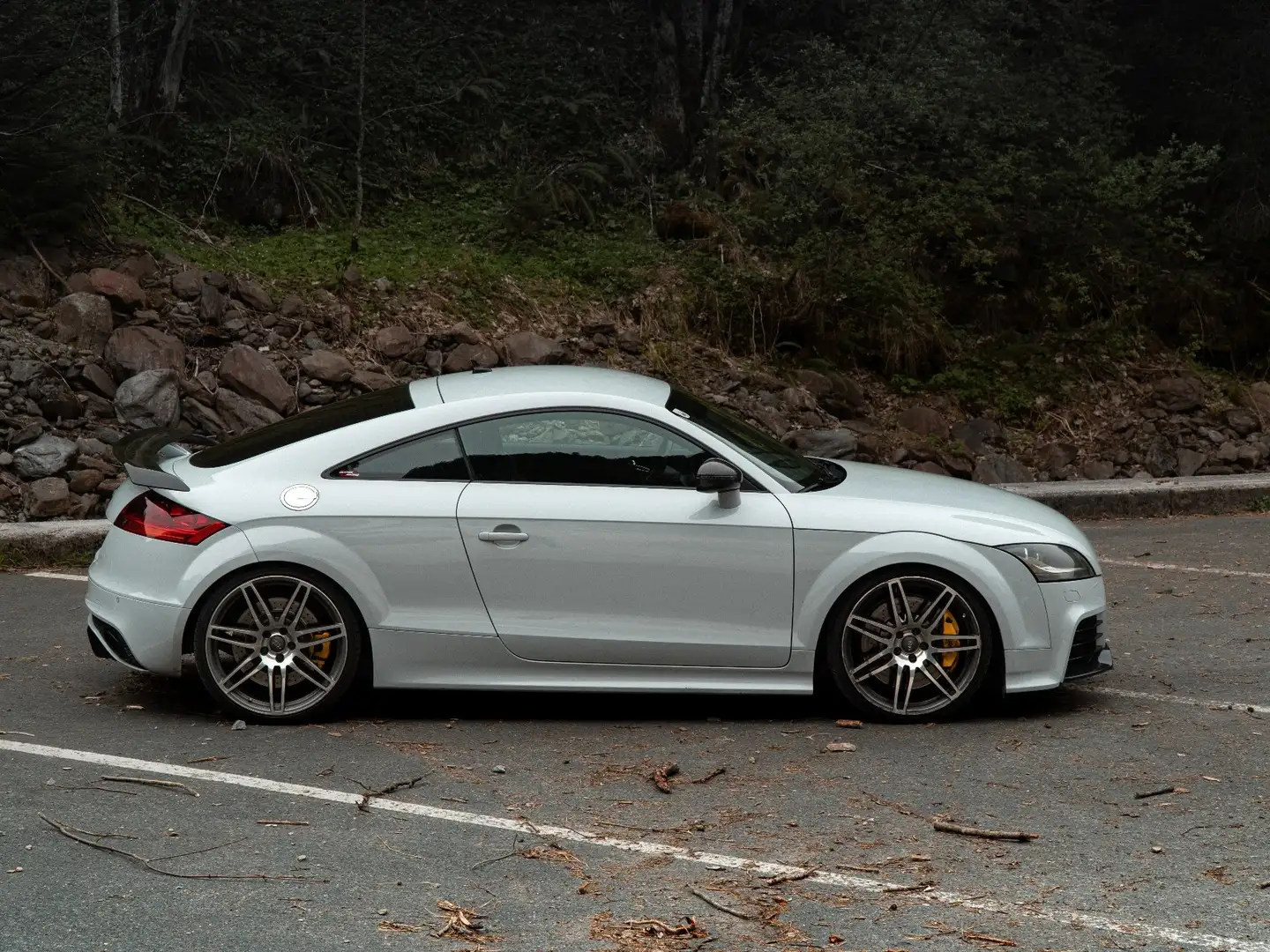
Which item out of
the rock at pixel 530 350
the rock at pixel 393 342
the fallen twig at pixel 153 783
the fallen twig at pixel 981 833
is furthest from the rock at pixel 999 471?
the fallen twig at pixel 153 783

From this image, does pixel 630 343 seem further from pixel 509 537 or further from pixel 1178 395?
pixel 509 537

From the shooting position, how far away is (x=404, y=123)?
663 inches

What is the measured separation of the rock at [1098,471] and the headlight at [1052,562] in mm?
7509

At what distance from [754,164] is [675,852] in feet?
39.8

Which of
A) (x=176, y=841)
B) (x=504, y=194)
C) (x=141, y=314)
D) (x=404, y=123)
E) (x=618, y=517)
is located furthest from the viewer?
(x=404, y=123)

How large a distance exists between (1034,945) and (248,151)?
42.2 ft

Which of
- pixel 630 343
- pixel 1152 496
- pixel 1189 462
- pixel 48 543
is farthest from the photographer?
pixel 1189 462

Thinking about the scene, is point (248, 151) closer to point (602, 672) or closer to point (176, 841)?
point (602, 672)

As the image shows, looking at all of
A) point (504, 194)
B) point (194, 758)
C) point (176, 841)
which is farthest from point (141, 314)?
point (176, 841)

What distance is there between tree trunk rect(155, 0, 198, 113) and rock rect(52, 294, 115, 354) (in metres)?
3.98

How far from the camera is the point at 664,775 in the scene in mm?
5484

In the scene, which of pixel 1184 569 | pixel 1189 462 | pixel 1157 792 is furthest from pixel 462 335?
pixel 1157 792

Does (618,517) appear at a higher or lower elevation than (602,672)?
higher

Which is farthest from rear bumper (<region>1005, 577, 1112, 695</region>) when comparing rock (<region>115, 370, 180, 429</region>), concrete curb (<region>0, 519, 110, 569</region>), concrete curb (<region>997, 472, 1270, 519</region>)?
rock (<region>115, 370, 180, 429</region>)
